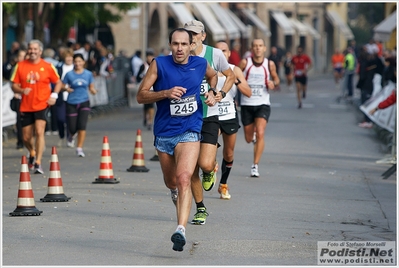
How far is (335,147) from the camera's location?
1878 cm

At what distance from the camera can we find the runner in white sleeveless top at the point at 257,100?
44.3 feet

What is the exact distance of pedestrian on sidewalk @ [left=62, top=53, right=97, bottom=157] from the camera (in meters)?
16.8

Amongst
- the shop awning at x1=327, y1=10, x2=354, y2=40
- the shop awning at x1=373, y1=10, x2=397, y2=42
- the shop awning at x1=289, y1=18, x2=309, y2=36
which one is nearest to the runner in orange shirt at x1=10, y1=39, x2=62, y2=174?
the shop awning at x1=373, y1=10, x2=397, y2=42

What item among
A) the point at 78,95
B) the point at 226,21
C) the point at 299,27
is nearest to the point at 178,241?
the point at 78,95

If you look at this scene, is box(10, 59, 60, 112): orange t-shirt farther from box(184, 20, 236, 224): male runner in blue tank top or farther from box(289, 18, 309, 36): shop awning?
box(289, 18, 309, 36): shop awning

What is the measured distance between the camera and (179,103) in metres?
8.37

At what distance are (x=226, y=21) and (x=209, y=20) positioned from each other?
366 cm

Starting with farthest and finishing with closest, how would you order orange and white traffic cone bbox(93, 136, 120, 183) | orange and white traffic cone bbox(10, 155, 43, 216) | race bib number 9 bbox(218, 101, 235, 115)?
orange and white traffic cone bbox(93, 136, 120, 183) → race bib number 9 bbox(218, 101, 235, 115) → orange and white traffic cone bbox(10, 155, 43, 216)

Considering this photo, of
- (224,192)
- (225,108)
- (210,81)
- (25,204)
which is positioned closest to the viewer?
(210,81)

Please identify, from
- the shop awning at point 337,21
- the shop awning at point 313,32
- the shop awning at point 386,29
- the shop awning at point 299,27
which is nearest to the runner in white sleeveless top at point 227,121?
the shop awning at point 386,29

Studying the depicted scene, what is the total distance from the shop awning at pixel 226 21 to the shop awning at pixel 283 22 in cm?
801

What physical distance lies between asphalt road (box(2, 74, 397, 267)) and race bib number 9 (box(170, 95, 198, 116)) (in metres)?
1.08

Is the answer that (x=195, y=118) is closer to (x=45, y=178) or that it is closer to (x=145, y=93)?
(x=145, y=93)

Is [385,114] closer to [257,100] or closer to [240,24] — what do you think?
Result: [257,100]
